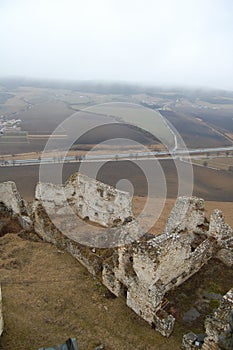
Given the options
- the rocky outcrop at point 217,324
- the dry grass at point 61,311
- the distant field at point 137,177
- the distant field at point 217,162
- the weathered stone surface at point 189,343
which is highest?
the rocky outcrop at point 217,324

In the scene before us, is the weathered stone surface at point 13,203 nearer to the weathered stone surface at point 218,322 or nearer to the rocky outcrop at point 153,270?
the rocky outcrop at point 153,270

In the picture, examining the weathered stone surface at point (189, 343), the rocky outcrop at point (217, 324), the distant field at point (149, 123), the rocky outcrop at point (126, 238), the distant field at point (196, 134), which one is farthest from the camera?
the distant field at point (196, 134)

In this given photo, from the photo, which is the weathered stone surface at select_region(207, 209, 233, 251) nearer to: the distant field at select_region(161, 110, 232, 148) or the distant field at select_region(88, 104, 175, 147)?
the distant field at select_region(88, 104, 175, 147)

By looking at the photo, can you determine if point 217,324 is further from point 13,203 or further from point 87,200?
point 13,203

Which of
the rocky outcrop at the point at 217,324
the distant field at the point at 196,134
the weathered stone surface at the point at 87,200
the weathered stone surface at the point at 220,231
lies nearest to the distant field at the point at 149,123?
the distant field at the point at 196,134

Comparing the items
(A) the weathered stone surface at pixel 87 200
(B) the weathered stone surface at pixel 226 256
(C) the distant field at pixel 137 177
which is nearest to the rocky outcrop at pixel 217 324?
(B) the weathered stone surface at pixel 226 256

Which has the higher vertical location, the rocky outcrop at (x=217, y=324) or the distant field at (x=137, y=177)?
the rocky outcrop at (x=217, y=324)

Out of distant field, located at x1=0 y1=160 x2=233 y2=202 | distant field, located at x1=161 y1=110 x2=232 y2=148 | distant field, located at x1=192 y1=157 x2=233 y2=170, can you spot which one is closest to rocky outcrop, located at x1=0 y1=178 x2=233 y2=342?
distant field, located at x1=0 y1=160 x2=233 y2=202

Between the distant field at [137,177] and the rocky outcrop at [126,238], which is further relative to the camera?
the distant field at [137,177]

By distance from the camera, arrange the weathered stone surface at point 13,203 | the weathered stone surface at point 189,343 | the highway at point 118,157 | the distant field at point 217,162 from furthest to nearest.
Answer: the distant field at point 217,162, the highway at point 118,157, the weathered stone surface at point 13,203, the weathered stone surface at point 189,343
